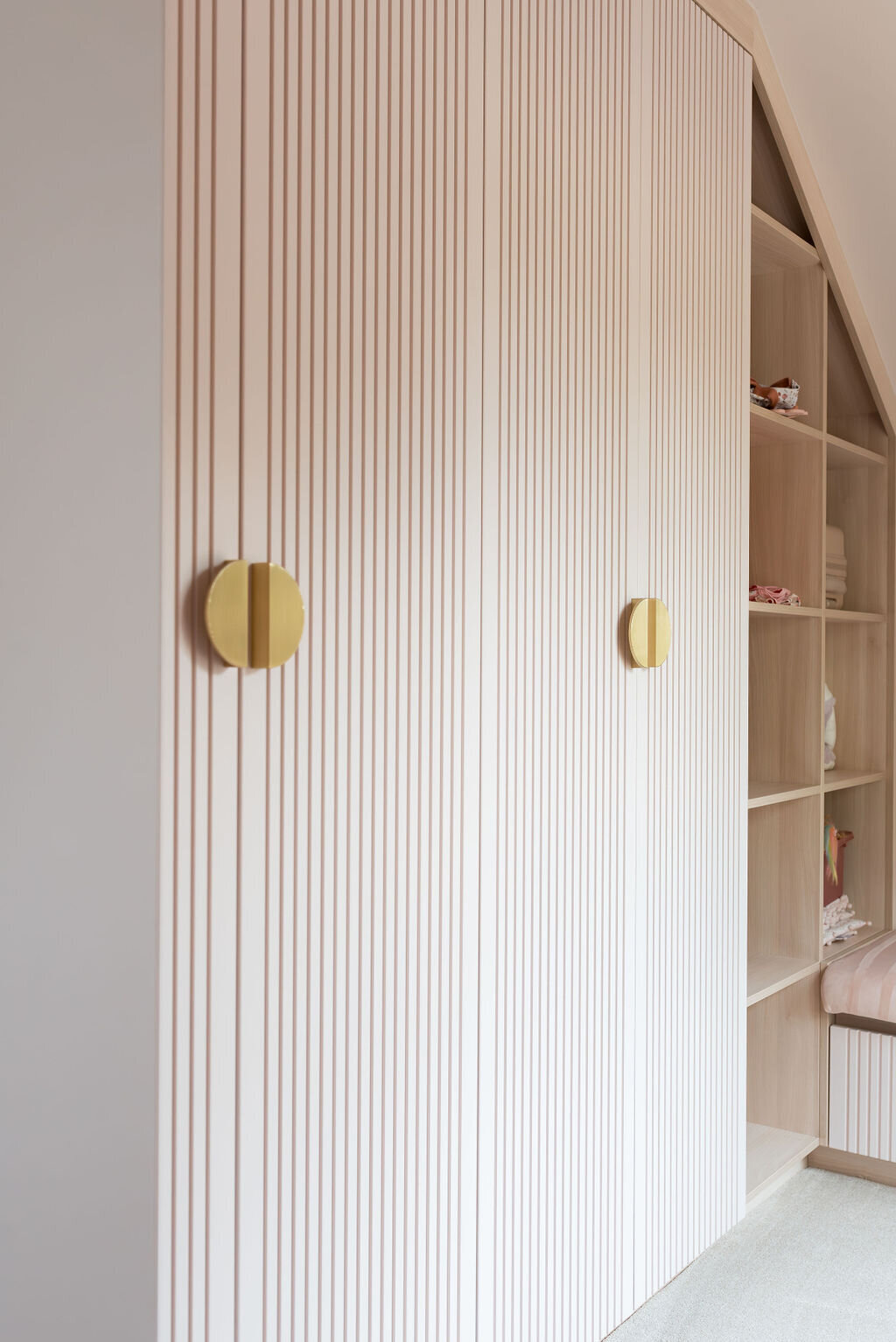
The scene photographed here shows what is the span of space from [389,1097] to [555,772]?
0.52m

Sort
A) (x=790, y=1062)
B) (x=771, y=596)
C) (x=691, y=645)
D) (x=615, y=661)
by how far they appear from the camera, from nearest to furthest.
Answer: (x=615, y=661) → (x=691, y=645) → (x=771, y=596) → (x=790, y=1062)

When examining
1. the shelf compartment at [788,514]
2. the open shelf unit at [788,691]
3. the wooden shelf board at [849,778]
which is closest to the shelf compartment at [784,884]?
the open shelf unit at [788,691]

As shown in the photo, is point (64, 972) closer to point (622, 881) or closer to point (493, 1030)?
point (493, 1030)

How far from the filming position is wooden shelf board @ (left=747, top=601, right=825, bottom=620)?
7.49 feet

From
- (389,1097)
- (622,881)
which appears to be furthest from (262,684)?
(622,881)

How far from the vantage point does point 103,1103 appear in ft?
3.57

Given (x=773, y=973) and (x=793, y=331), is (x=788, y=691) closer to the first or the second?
(x=773, y=973)

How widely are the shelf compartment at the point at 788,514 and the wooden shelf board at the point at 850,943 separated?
2.67 ft

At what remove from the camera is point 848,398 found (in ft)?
9.58

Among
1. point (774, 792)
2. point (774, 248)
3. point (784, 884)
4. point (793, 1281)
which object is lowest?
point (793, 1281)

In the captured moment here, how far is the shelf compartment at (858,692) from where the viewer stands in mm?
2941

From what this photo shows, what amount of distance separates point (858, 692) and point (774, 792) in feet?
2.29

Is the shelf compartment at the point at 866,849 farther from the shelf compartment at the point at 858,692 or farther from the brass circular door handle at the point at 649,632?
the brass circular door handle at the point at 649,632

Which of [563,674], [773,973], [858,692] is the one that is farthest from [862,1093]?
[563,674]
